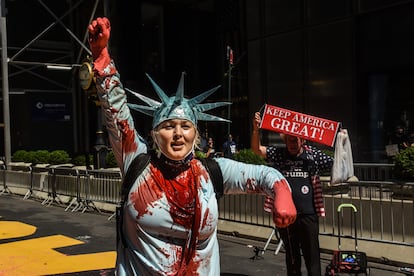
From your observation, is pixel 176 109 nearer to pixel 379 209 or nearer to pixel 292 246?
pixel 292 246

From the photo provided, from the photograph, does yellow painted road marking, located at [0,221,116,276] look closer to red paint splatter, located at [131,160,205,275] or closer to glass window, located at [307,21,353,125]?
red paint splatter, located at [131,160,205,275]

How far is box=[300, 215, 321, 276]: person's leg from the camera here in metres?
4.97

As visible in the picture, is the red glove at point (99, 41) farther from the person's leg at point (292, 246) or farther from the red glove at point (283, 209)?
the person's leg at point (292, 246)

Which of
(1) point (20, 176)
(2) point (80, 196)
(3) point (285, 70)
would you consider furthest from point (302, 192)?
(1) point (20, 176)

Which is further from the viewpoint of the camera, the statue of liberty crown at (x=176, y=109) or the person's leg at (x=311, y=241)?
the person's leg at (x=311, y=241)

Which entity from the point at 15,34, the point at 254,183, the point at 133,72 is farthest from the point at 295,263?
the point at 15,34

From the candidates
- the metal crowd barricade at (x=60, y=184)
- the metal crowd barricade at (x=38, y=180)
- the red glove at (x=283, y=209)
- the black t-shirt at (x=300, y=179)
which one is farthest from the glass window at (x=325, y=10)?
the red glove at (x=283, y=209)

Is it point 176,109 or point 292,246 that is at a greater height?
point 176,109

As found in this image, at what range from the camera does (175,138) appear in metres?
2.70

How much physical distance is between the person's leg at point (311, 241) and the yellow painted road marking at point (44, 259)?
2.99 meters

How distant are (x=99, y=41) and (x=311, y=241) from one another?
311cm

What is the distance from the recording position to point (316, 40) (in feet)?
51.9

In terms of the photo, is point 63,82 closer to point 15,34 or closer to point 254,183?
point 15,34

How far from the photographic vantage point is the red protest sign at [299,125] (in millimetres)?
5562
